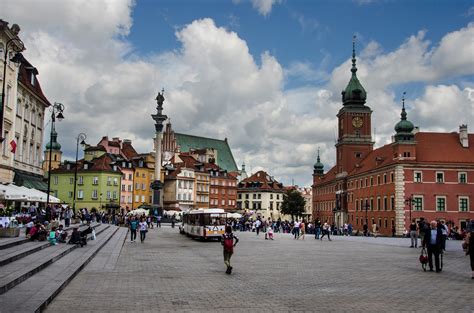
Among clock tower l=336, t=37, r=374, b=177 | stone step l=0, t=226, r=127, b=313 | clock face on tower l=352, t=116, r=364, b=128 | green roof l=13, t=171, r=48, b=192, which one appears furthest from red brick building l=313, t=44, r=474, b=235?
stone step l=0, t=226, r=127, b=313

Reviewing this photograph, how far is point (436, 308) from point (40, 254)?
13392 millimetres

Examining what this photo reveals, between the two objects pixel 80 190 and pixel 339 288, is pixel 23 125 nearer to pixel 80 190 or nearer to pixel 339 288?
pixel 339 288

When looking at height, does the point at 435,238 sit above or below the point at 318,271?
above

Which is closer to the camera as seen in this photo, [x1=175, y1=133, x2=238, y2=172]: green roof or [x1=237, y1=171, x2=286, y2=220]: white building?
[x1=237, y1=171, x2=286, y2=220]: white building

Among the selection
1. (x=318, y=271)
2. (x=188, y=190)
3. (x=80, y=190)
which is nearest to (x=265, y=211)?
→ (x=188, y=190)

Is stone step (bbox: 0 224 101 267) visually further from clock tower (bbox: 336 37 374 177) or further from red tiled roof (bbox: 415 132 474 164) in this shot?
clock tower (bbox: 336 37 374 177)

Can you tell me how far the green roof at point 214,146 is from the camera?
145875 mm

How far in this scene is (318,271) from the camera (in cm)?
1830

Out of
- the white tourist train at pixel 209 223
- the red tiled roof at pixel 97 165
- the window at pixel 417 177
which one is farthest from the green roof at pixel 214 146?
the white tourist train at pixel 209 223

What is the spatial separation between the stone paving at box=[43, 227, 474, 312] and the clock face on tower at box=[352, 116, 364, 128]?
2943 inches

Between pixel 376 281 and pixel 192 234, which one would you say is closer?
pixel 376 281

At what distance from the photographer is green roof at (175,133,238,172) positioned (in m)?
146

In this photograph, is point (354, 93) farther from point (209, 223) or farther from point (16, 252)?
point (16, 252)

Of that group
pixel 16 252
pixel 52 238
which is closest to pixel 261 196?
pixel 52 238
